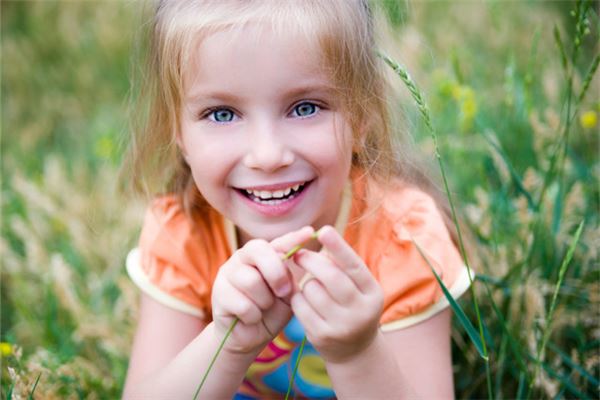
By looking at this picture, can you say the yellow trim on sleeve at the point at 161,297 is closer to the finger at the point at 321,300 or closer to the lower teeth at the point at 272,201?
the lower teeth at the point at 272,201

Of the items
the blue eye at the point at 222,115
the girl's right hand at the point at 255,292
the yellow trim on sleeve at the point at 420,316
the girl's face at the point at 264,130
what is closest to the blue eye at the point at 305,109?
the girl's face at the point at 264,130

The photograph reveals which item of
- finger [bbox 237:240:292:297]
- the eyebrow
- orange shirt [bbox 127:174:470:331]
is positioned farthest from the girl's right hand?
orange shirt [bbox 127:174:470:331]

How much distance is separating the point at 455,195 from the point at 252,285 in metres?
1.06

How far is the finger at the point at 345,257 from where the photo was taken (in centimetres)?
108

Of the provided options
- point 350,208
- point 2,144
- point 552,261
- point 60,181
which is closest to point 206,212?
point 350,208

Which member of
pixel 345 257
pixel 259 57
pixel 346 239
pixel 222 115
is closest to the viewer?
pixel 345 257

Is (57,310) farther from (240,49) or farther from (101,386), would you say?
(240,49)

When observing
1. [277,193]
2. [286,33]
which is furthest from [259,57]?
[277,193]

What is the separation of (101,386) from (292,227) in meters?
0.72

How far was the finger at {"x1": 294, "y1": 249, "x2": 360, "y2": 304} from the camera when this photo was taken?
44.0 inches

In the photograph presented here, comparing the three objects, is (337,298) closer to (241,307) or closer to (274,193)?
(241,307)

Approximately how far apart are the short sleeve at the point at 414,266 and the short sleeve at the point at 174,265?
0.36 metres

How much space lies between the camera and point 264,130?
1287mm

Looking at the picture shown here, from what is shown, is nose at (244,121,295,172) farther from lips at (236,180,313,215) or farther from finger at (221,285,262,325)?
finger at (221,285,262,325)
